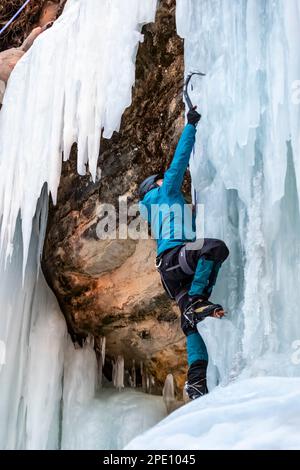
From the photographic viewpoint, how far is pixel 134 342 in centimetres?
485

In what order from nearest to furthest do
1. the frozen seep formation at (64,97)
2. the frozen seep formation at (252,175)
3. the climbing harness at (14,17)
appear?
1. the frozen seep formation at (252,175)
2. the frozen seep formation at (64,97)
3. the climbing harness at (14,17)

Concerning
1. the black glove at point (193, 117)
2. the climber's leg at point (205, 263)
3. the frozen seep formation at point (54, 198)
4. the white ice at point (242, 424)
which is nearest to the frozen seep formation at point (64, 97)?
the frozen seep formation at point (54, 198)

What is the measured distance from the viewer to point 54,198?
13.4ft

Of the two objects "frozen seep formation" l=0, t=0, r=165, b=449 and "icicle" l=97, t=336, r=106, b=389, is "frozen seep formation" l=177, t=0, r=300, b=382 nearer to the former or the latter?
"frozen seep formation" l=0, t=0, r=165, b=449

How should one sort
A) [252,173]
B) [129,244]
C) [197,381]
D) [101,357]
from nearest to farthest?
1. [197,381]
2. [252,173]
3. [129,244]
4. [101,357]

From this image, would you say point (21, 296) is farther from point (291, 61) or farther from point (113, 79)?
point (291, 61)

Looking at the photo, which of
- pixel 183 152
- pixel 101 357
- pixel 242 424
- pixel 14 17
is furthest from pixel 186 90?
pixel 14 17

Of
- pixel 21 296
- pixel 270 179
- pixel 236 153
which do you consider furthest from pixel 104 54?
pixel 21 296

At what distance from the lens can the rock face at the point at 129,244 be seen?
417cm

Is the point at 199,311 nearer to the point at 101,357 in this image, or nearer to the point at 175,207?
the point at 175,207

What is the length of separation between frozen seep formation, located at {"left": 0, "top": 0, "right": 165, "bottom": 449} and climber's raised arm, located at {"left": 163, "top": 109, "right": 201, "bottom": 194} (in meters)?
0.73

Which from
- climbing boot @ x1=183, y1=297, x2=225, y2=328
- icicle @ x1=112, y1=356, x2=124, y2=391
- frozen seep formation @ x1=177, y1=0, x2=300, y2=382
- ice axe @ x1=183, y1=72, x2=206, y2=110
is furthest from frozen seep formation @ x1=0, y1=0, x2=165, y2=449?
climbing boot @ x1=183, y1=297, x2=225, y2=328

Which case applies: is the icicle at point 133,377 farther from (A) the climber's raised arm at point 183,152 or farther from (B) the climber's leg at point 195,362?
(A) the climber's raised arm at point 183,152

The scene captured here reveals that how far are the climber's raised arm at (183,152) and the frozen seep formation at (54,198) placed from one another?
0.73 metres
